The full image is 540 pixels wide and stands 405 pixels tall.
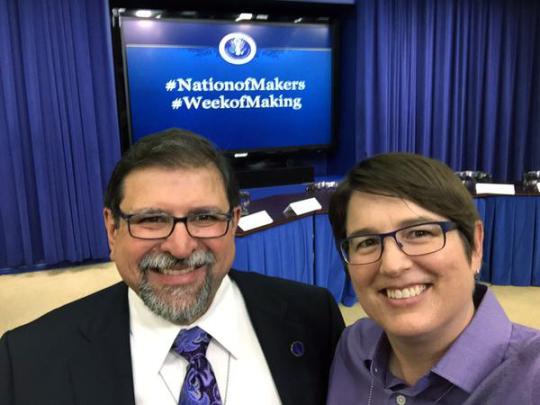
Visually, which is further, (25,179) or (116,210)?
(25,179)

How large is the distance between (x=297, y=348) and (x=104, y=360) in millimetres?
482

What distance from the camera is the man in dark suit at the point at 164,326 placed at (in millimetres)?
1041

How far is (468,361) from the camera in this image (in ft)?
2.80

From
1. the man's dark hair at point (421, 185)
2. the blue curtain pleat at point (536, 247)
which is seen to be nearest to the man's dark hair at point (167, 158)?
the man's dark hair at point (421, 185)

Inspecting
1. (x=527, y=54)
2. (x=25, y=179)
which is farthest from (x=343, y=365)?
(x=527, y=54)

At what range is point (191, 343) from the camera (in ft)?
3.62

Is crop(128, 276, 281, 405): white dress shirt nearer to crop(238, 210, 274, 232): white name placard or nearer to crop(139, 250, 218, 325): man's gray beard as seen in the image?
crop(139, 250, 218, 325): man's gray beard

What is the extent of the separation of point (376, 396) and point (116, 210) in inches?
28.7

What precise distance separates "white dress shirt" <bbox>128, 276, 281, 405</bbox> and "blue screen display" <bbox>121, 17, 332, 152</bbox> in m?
3.80

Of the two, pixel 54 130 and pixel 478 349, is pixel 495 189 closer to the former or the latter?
pixel 478 349

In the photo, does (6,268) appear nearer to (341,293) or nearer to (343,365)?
(341,293)

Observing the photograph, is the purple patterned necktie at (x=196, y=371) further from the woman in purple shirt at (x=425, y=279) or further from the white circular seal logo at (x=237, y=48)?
the white circular seal logo at (x=237, y=48)

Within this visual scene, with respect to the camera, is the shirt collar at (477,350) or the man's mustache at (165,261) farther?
the man's mustache at (165,261)

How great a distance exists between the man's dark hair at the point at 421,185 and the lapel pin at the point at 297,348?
1.45 feet
